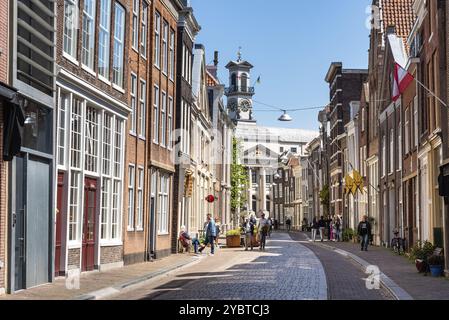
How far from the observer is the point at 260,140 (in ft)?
500

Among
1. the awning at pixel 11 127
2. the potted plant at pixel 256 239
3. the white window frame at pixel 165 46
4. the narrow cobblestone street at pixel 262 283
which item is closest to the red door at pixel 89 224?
the narrow cobblestone street at pixel 262 283

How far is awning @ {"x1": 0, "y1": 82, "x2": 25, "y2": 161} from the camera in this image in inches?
603

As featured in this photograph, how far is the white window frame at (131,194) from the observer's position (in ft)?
86.0

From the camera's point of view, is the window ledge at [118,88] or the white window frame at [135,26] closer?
the window ledge at [118,88]

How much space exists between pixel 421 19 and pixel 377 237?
18.9 meters

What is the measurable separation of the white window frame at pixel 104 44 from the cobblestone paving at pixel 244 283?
6119 mm

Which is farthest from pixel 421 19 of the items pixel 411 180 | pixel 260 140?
pixel 260 140

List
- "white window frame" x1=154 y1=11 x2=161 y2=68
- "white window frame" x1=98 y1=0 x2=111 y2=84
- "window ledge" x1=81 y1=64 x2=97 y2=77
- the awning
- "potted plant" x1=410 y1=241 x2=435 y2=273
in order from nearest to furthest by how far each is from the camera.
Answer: the awning < "window ledge" x1=81 y1=64 x2=97 y2=77 < "potted plant" x1=410 y1=241 x2=435 y2=273 < "white window frame" x1=98 y1=0 x2=111 y2=84 < "white window frame" x1=154 y1=11 x2=161 y2=68

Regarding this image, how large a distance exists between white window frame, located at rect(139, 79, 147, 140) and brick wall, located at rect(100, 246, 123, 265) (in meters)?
4.76

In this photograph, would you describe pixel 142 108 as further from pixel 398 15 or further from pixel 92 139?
pixel 398 15

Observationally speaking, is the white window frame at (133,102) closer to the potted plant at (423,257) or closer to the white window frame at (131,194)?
the white window frame at (131,194)

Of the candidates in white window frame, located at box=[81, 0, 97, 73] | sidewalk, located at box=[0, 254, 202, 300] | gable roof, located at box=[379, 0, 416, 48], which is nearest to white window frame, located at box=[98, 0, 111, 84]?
white window frame, located at box=[81, 0, 97, 73]

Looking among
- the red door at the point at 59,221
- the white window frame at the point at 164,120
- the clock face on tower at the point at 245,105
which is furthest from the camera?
the clock face on tower at the point at 245,105

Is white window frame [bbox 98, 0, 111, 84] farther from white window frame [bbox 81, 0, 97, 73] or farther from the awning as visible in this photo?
the awning
